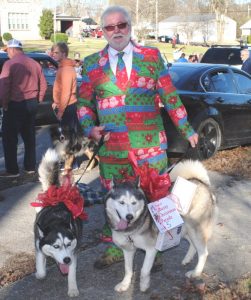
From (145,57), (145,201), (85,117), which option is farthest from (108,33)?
(145,201)

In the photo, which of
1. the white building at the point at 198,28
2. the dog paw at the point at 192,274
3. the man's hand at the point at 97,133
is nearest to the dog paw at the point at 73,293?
the dog paw at the point at 192,274

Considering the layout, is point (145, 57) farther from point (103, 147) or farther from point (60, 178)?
point (60, 178)

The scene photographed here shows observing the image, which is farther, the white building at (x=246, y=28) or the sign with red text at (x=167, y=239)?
the white building at (x=246, y=28)

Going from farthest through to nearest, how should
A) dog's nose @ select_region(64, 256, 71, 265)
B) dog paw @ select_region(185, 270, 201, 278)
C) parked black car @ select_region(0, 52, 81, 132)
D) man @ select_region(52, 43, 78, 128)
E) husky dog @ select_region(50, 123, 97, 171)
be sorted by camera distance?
parked black car @ select_region(0, 52, 81, 132)
man @ select_region(52, 43, 78, 128)
husky dog @ select_region(50, 123, 97, 171)
dog paw @ select_region(185, 270, 201, 278)
dog's nose @ select_region(64, 256, 71, 265)

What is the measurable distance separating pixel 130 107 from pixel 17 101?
3.81 m

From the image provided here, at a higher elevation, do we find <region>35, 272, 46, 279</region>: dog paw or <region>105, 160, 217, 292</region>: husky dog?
<region>105, 160, 217, 292</region>: husky dog

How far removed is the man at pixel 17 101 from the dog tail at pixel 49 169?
322 cm

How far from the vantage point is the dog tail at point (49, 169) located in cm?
421

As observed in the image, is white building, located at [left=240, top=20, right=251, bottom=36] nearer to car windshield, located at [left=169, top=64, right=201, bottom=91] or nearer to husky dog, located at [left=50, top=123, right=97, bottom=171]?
car windshield, located at [left=169, top=64, right=201, bottom=91]

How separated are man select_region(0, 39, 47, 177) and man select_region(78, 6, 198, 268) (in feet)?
11.4

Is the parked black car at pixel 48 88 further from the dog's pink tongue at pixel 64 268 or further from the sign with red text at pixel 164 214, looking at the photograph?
the sign with red text at pixel 164 214

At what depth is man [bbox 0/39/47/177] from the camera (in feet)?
23.7

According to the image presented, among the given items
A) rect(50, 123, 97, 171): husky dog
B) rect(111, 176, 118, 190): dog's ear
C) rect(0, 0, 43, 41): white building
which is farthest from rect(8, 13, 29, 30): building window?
rect(111, 176, 118, 190): dog's ear

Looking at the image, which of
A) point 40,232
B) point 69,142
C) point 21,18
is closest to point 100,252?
point 40,232
